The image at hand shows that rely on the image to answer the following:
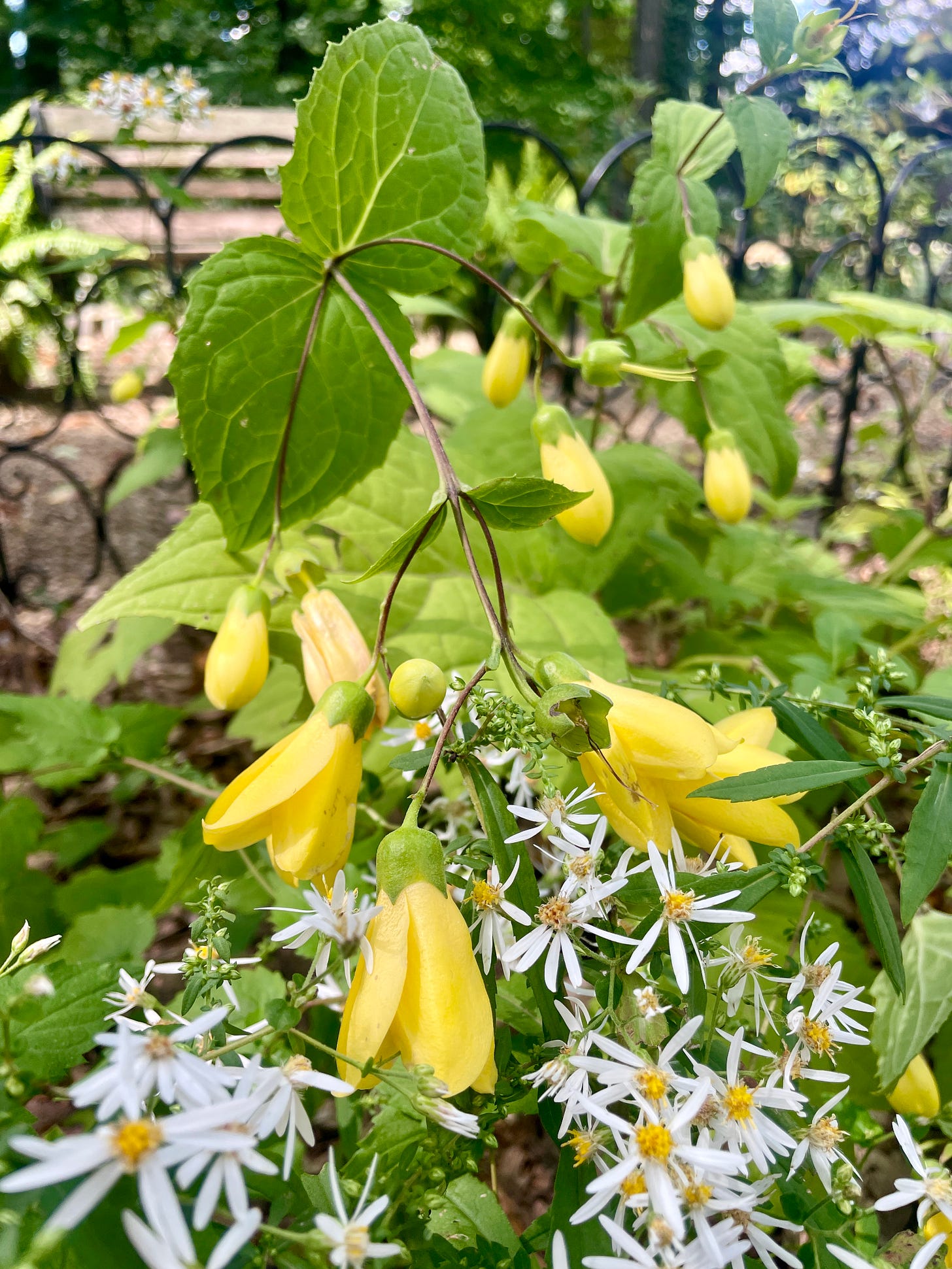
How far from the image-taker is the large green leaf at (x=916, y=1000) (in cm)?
57

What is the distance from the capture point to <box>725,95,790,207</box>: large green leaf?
79cm

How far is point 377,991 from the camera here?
0.39m

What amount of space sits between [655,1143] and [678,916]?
0.33ft

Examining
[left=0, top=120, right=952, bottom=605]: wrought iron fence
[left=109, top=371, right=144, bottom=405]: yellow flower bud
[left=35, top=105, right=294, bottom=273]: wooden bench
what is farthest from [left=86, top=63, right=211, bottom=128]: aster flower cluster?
[left=109, top=371, right=144, bottom=405]: yellow flower bud

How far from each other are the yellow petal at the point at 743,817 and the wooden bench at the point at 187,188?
207 centimetres

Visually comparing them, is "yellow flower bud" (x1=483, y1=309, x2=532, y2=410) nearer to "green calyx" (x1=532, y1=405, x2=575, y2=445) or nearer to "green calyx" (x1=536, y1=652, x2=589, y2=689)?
"green calyx" (x1=532, y1=405, x2=575, y2=445)

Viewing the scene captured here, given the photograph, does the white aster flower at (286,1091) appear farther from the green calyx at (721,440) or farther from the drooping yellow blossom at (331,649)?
the green calyx at (721,440)

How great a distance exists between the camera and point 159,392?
120 inches

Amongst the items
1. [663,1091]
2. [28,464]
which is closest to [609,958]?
[663,1091]

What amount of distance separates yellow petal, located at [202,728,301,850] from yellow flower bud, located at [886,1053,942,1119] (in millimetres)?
471

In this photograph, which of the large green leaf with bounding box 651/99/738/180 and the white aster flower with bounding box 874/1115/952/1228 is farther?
the large green leaf with bounding box 651/99/738/180

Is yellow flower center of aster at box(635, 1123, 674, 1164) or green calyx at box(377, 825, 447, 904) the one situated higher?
green calyx at box(377, 825, 447, 904)

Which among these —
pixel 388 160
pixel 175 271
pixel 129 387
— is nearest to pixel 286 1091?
pixel 388 160

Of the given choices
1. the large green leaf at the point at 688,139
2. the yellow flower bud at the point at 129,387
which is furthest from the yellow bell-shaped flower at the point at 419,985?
the yellow flower bud at the point at 129,387
